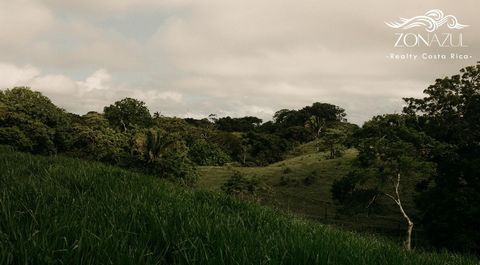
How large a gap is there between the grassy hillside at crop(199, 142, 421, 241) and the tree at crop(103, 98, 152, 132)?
2236cm

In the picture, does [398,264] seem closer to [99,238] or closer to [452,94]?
[99,238]

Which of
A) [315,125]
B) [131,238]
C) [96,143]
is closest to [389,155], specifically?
[131,238]

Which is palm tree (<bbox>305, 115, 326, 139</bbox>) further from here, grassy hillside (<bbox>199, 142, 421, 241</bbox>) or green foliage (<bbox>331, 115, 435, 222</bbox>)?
green foliage (<bbox>331, 115, 435, 222</bbox>)

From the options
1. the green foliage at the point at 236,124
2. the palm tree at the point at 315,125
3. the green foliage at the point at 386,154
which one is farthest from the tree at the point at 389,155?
the green foliage at the point at 236,124

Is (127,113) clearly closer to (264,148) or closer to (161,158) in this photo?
(264,148)

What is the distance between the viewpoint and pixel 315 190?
68.9 m

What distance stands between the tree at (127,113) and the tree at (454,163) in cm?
6577

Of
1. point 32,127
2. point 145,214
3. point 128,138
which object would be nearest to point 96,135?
point 128,138

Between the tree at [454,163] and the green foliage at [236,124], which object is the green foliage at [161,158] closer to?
the tree at [454,163]

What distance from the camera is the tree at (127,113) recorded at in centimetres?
9388

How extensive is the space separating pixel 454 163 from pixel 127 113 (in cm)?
7237

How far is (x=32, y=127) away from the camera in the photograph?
6066 cm

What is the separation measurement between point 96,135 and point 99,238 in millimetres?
68931

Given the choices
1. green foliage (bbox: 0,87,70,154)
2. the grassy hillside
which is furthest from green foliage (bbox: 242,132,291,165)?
green foliage (bbox: 0,87,70,154)
